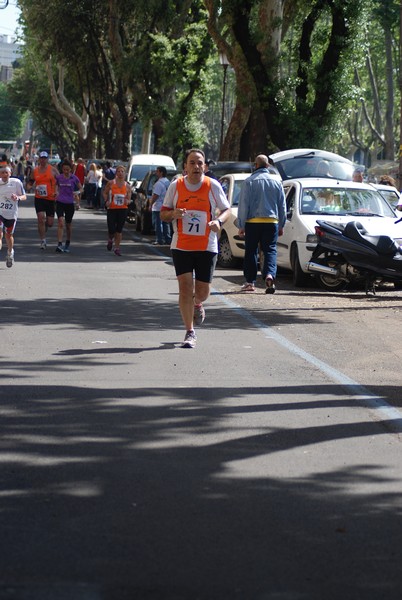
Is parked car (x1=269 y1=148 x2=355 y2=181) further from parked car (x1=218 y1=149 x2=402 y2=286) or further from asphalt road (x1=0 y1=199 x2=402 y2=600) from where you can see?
asphalt road (x1=0 y1=199 x2=402 y2=600)

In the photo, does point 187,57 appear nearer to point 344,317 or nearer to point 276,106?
point 276,106

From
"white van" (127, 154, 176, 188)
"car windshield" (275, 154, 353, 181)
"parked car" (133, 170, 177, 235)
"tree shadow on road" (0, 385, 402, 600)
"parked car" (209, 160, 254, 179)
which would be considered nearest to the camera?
"tree shadow on road" (0, 385, 402, 600)

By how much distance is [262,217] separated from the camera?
17.6 m

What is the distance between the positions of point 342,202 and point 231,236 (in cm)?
263

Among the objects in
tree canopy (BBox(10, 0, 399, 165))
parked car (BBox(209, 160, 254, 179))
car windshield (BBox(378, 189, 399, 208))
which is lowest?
car windshield (BBox(378, 189, 399, 208))

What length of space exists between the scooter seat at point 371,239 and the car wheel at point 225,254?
14.6 ft

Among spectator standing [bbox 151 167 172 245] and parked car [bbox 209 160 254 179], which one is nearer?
parked car [bbox 209 160 254 179]

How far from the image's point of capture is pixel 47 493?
6176 millimetres

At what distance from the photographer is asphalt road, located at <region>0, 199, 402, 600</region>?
5.02 m

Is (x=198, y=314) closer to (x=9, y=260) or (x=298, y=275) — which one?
(x=298, y=275)

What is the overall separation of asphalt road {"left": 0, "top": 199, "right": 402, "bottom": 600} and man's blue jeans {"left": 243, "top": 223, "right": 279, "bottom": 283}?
11.2 feet

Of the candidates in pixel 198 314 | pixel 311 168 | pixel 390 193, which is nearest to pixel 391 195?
pixel 390 193

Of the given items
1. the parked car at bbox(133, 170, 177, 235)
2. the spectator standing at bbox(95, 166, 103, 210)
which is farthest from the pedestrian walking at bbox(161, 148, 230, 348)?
the spectator standing at bbox(95, 166, 103, 210)

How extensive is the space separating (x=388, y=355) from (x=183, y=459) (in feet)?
16.7
